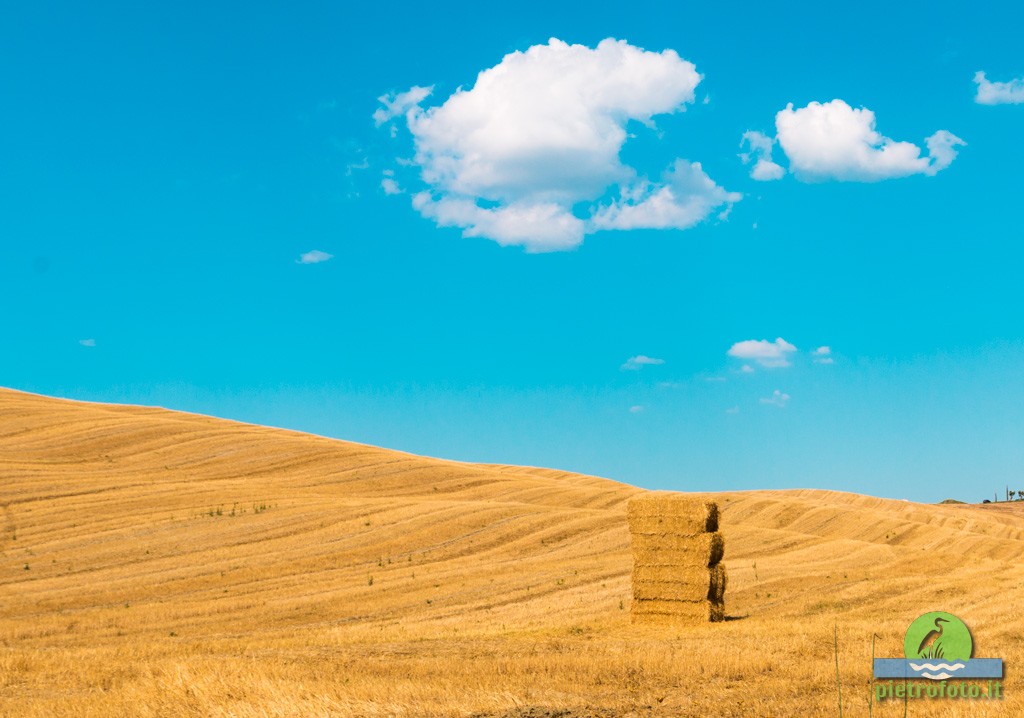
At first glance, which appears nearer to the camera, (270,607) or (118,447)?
(270,607)

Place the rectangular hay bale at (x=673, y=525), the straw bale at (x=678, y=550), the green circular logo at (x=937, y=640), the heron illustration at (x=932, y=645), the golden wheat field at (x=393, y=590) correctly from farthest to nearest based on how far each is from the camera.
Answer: the rectangular hay bale at (x=673, y=525) < the straw bale at (x=678, y=550) < the green circular logo at (x=937, y=640) < the heron illustration at (x=932, y=645) < the golden wheat field at (x=393, y=590)

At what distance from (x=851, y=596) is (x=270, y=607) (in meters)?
14.0

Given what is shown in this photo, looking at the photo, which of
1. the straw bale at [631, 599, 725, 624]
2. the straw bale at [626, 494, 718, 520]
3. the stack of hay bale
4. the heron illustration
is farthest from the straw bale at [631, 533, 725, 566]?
the heron illustration

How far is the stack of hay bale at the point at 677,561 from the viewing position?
19203 mm

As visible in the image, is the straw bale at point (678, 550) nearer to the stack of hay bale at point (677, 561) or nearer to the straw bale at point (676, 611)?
the stack of hay bale at point (677, 561)

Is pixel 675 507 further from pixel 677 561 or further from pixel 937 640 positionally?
pixel 937 640

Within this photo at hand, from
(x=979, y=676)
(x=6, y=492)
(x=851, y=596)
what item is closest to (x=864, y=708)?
(x=979, y=676)

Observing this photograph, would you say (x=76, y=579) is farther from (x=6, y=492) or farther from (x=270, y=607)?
(x=6, y=492)

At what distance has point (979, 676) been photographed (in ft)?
35.9

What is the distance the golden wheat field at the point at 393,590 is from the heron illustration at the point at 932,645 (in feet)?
1.65

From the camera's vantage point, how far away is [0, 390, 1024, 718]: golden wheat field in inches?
384

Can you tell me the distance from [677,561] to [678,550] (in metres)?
0.25

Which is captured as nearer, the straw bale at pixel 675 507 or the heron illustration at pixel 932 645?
the heron illustration at pixel 932 645

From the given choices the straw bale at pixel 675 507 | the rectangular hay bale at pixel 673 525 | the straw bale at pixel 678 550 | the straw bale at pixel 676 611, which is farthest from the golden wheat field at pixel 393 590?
the straw bale at pixel 675 507
